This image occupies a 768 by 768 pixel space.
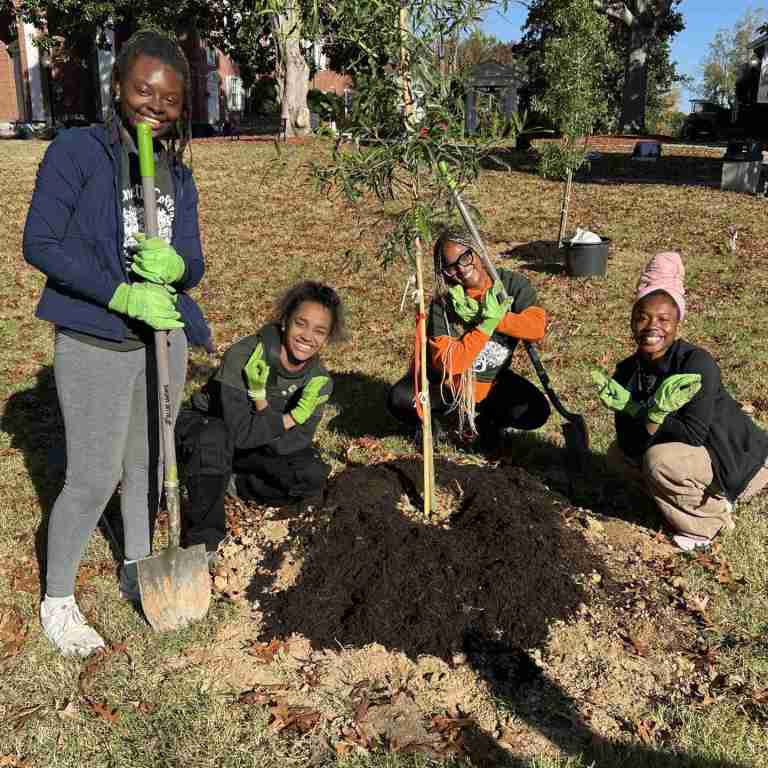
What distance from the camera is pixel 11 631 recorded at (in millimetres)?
3365

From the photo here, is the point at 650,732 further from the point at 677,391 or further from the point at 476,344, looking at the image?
the point at 476,344

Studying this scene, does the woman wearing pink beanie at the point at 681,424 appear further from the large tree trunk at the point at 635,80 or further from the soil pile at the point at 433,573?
the large tree trunk at the point at 635,80

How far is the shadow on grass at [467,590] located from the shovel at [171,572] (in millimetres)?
364

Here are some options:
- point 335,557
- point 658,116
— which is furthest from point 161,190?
point 658,116

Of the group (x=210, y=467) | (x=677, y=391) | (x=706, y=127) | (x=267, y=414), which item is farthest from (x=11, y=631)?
(x=706, y=127)

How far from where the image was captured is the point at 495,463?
4902mm

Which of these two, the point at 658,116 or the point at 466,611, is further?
the point at 658,116

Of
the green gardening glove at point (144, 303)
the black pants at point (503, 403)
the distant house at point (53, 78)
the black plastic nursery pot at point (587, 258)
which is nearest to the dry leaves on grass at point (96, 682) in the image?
the green gardening glove at point (144, 303)

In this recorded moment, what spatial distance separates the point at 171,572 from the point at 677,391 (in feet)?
8.16

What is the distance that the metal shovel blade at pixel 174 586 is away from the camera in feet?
10.4

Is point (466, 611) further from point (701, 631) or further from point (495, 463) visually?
point (495, 463)

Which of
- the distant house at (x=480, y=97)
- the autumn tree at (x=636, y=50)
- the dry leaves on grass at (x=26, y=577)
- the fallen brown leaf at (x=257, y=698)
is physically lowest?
the fallen brown leaf at (x=257, y=698)

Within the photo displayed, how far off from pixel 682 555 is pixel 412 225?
7.32 feet

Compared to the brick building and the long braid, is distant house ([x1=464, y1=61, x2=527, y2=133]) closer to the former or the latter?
the long braid
